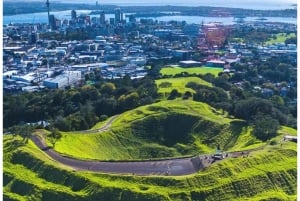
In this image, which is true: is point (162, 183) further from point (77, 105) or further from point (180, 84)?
point (180, 84)

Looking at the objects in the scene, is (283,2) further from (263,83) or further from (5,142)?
(5,142)

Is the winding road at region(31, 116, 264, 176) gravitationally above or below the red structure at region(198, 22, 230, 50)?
above

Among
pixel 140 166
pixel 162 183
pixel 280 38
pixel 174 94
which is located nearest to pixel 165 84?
pixel 174 94

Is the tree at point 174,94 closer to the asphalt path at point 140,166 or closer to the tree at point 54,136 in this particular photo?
the tree at point 54,136

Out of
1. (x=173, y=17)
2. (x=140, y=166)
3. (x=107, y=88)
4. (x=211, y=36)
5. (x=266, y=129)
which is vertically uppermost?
(x=266, y=129)

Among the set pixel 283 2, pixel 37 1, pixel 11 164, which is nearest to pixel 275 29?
pixel 283 2

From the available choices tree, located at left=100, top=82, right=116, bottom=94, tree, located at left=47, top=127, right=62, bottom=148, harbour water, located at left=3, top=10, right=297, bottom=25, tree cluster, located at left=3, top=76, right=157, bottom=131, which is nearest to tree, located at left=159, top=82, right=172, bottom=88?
tree cluster, located at left=3, top=76, right=157, bottom=131

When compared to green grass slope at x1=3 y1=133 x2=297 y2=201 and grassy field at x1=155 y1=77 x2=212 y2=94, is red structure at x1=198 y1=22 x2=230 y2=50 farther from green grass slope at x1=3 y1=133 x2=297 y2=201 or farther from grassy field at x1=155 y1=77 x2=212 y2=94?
green grass slope at x1=3 y1=133 x2=297 y2=201
